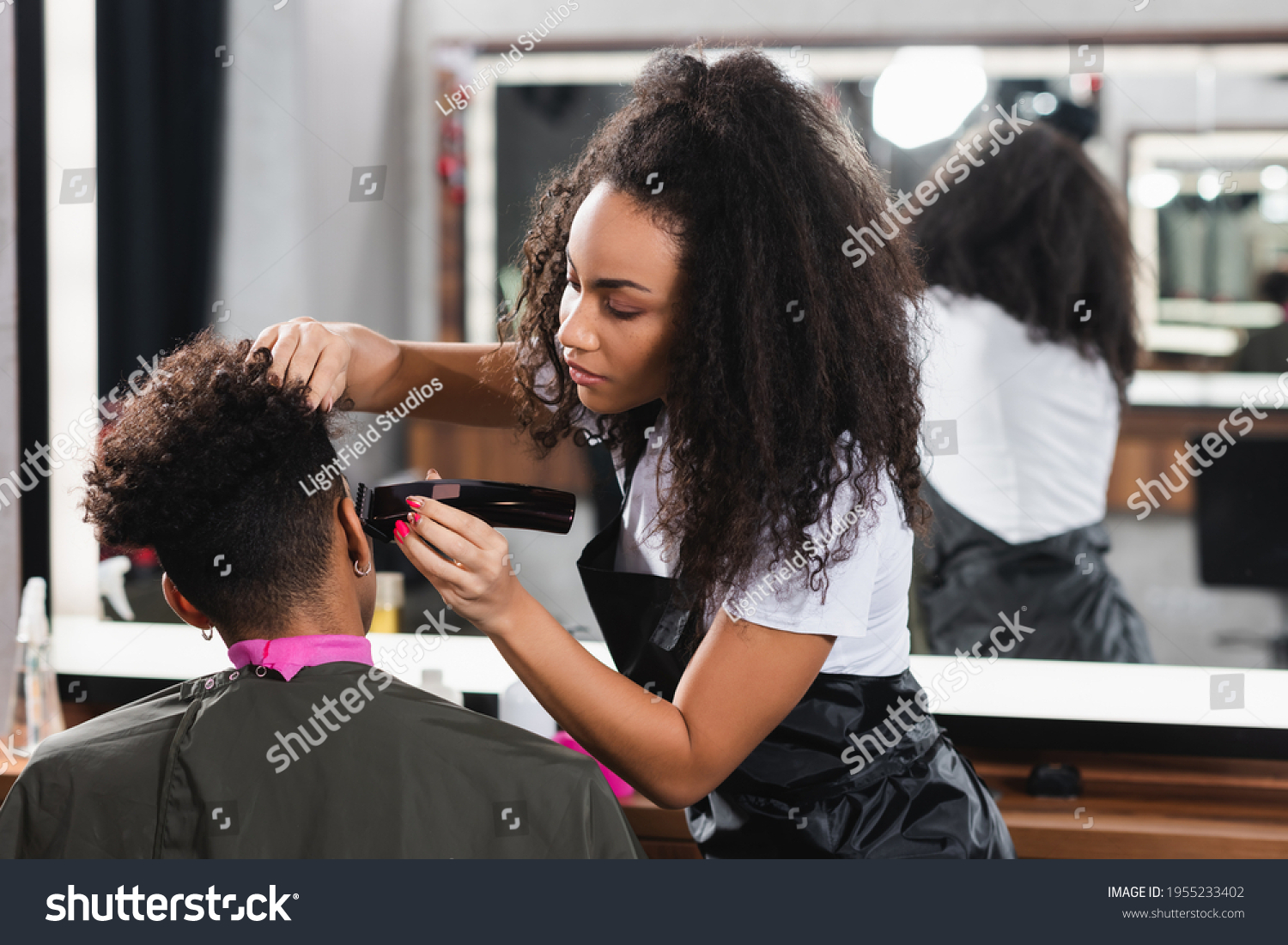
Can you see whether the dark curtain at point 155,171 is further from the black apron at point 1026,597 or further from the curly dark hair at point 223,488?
the black apron at point 1026,597

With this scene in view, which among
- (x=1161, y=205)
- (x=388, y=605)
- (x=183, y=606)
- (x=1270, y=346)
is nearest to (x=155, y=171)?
(x=388, y=605)

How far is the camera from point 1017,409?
6.27 ft

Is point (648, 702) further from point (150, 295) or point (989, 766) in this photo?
point (150, 295)

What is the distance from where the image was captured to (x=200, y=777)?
3.34 ft

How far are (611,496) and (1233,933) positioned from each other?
99cm

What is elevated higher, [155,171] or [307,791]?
[155,171]

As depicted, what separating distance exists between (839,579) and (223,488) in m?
0.62

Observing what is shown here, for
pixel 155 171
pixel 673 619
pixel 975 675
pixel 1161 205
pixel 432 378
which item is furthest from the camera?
pixel 1161 205

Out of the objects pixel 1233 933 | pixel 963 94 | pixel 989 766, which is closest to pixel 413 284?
pixel 963 94

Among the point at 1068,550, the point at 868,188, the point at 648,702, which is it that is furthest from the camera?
the point at 1068,550

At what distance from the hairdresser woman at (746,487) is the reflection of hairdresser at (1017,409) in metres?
0.77

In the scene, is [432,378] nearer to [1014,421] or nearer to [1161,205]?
[1014,421]

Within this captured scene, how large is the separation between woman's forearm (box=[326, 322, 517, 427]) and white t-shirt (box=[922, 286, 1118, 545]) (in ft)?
2.88

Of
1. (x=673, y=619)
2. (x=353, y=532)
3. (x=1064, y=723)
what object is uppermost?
(x=353, y=532)
